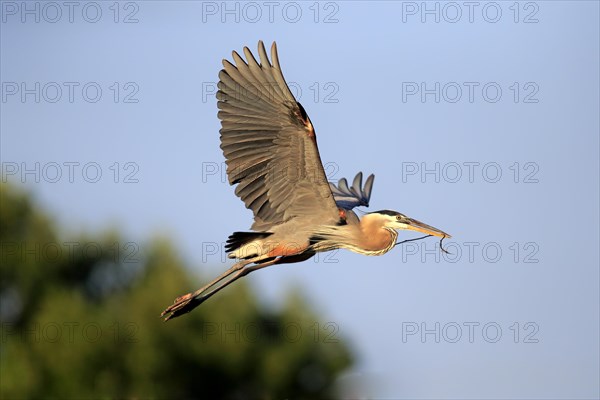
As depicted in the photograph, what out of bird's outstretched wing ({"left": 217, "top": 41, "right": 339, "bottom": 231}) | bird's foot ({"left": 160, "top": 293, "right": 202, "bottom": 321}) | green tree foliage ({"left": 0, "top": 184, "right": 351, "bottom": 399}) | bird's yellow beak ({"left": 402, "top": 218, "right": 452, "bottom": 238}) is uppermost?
bird's outstretched wing ({"left": 217, "top": 41, "right": 339, "bottom": 231})

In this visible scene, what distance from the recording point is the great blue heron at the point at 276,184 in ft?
27.4

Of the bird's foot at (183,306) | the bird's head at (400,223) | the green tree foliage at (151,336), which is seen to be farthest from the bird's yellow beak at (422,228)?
the green tree foliage at (151,336)

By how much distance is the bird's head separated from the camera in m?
9.02

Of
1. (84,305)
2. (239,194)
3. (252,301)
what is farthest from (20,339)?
(239,194)

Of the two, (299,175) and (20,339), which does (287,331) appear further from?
(299,175)

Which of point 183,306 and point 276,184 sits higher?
point 276,184

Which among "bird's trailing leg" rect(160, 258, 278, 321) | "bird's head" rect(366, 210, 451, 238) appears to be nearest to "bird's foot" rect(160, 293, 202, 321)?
"bird's trailing leg" rect(160, 258, 278, 321)

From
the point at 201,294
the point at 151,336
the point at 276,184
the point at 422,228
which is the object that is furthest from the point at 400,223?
the point at 151,336

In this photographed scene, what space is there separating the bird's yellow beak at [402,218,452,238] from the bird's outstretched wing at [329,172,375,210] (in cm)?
115

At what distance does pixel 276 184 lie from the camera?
8664 millimetres

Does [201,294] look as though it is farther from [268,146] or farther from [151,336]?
[151,336]

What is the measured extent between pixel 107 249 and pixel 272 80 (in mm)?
21065

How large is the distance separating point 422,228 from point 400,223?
0.23 meters

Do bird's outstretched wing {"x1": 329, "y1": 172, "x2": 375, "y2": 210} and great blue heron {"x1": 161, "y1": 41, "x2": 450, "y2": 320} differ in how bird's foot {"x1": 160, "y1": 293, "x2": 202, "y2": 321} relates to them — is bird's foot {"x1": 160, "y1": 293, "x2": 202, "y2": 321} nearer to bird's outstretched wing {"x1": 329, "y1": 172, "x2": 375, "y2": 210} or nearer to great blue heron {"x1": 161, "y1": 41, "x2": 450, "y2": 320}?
great blue heron {"x1": 161, "y1": 41, "x2": 450, "y2": 320}
